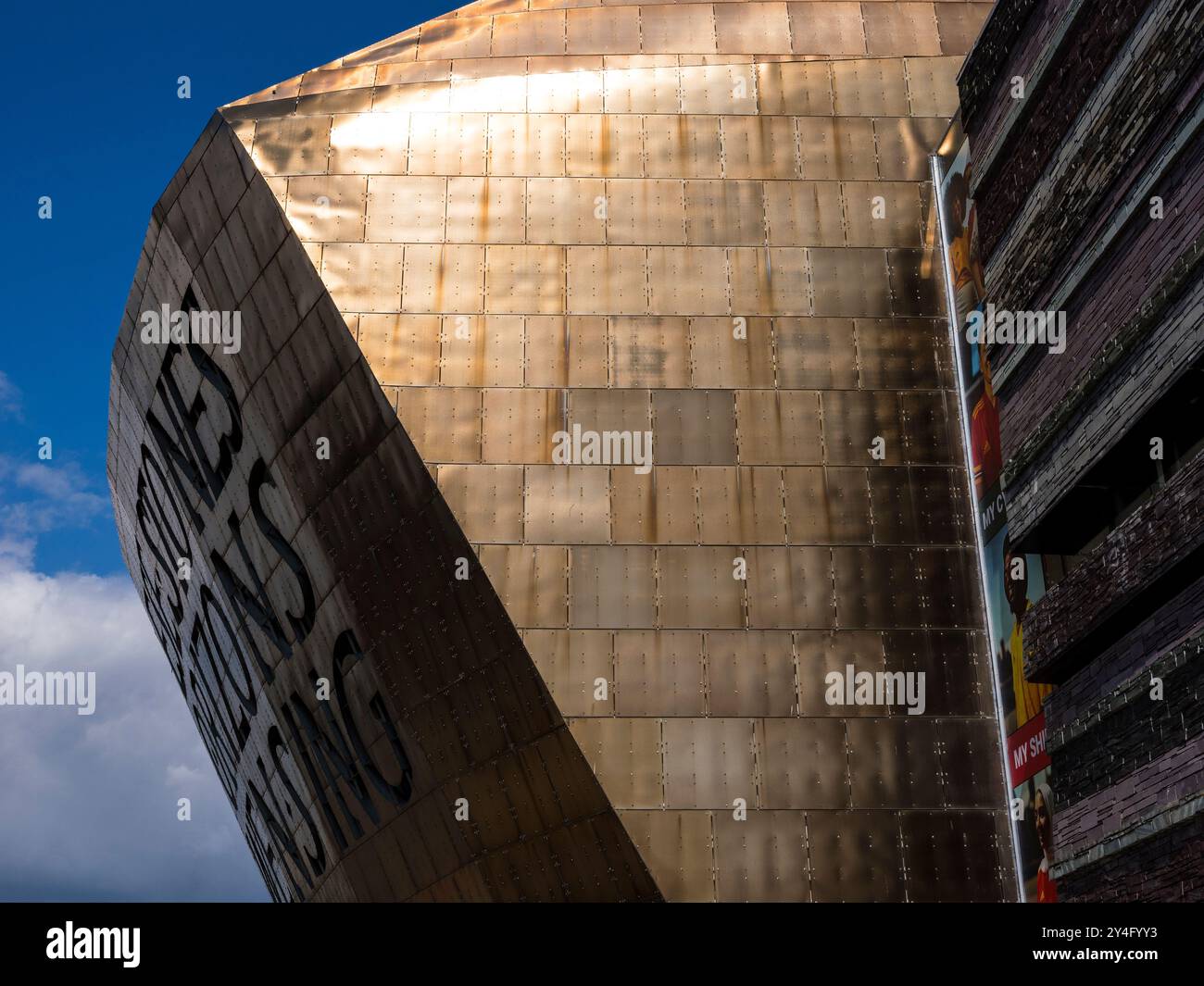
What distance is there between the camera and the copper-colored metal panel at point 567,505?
18.0 meters

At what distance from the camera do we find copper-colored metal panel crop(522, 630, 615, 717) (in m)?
17.2

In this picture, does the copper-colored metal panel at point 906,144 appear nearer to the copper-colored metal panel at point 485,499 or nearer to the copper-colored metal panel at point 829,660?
the copper-colored metal panel at point 829,660

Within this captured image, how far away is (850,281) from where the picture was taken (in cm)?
1953

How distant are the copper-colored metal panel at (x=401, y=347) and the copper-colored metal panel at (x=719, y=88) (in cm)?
551

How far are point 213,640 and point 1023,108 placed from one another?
17.8 meters

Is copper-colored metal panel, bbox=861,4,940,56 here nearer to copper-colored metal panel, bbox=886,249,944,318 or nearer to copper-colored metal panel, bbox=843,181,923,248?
copper-colored metal panel, bbox=843,181,923,248

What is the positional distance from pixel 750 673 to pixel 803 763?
1324 mm

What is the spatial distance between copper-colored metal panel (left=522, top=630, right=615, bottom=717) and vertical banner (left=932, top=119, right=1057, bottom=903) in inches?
205

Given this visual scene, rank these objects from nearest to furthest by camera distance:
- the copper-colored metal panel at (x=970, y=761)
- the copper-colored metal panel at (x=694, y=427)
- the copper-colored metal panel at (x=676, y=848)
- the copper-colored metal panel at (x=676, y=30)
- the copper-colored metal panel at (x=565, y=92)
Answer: the copper-colored metal panel at (x=676, y=848) < the copper-colored metal panel at (x=970, y=761) < the copper-colored metal panel at (x=694, y=427) < the copper-colored metal panel at (x=565, y=92) < the copper-colored metal panel at (x=676, y=30)

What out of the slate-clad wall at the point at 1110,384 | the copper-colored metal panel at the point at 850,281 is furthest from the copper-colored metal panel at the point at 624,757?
the copper-colored metal panel at the point at 850,281

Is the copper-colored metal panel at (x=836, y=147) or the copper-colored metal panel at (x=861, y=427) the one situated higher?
the copper-colored metal panel at (x=836, y=147)

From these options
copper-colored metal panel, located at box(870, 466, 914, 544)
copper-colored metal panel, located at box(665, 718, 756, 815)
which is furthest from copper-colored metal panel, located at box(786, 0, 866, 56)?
copper-colored metal panel, located at box(665, 718, 756, 815)

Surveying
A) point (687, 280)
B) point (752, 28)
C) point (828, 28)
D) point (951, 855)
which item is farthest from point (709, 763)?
point (828, 28)

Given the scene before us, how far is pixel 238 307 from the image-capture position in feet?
65.7
